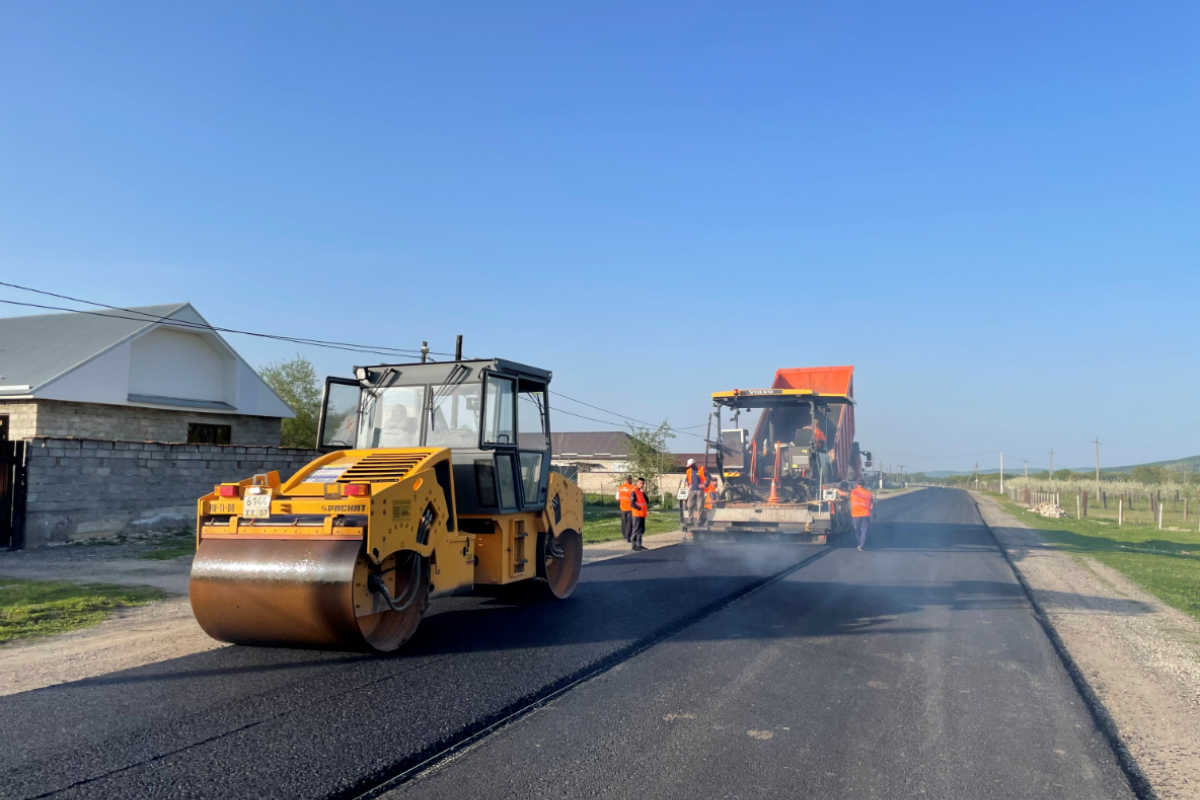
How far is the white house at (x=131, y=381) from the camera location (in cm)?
1828

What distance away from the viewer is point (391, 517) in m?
6.14

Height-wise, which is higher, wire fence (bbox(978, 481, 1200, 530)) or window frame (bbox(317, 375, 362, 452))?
window frame (bbox(317, 375, 362, 452))

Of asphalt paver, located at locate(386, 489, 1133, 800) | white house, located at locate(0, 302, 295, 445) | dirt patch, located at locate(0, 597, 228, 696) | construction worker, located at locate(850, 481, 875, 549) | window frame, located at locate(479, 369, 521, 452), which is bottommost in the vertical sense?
dirt patch, located at locate(0, 597, 228, 696)

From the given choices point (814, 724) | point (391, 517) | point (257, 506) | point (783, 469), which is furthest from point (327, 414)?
point (783, 469)

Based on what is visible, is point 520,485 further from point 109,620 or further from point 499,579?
point 109,620

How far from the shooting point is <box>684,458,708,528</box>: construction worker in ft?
54.4

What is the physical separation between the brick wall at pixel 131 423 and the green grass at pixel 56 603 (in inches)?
377

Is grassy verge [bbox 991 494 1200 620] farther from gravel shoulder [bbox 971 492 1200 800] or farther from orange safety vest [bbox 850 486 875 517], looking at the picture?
orange safety vest [bbox 850 486 875 517]

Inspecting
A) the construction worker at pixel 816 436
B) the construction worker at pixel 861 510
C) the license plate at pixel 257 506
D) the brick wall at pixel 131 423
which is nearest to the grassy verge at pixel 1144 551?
the construction worker at pixel 861 510

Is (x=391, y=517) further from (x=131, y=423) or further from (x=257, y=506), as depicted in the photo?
(x=131, y=423)

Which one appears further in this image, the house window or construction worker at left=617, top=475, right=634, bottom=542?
the house window

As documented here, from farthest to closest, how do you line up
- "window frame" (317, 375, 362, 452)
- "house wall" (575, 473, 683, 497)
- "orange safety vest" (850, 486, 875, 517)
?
"house wall" (575, 473, 683, 497) → "orange safety vest" (850, 486, 875, 517) → "window frame" (317, 375, 362, 452)

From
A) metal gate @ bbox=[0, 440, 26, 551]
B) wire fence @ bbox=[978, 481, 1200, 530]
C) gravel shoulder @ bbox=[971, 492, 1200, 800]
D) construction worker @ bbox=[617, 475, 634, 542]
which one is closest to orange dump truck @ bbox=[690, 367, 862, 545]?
construction worker @ bbox=[617, 475, 634, 542]

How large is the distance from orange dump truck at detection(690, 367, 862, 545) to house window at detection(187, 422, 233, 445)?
13591 millimetres
